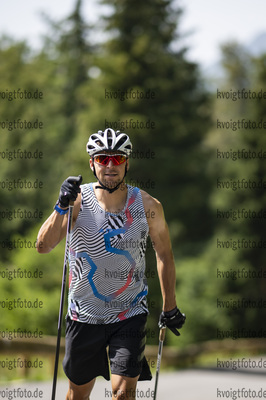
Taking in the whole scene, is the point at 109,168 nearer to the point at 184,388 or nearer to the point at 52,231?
the point at 52,231

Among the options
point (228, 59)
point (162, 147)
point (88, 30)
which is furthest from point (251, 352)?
point (228, 59)

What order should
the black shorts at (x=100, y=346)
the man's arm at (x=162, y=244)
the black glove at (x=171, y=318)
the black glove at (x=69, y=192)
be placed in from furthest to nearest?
the black glove at (x=171, y=318), the man's arm at (x=162, y=244), the black shorts at (x=100, y=346), the black glove at (x=69, y=192)

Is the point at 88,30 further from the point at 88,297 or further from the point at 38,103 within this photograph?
the point at 88,297

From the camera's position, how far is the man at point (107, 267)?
5309 mm

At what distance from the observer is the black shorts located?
17.8 ft

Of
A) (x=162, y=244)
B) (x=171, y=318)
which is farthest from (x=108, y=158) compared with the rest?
(x=171, y=318)

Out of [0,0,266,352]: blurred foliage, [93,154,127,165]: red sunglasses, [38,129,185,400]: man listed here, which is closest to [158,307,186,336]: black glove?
[38,129,185,400]: man

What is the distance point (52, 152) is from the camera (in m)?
45.8

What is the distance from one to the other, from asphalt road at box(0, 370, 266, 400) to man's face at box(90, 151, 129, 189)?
4359mm

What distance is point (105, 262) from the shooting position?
530 cm

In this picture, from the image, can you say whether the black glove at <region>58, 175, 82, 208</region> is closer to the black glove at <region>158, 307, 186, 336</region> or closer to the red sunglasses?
the red sunglasses

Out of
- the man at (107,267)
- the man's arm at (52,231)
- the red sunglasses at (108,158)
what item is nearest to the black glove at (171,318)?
the man at (107,267)

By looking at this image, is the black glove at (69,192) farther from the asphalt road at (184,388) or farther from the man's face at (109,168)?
the asphalt road at (184,388)

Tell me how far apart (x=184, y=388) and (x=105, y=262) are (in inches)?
308
